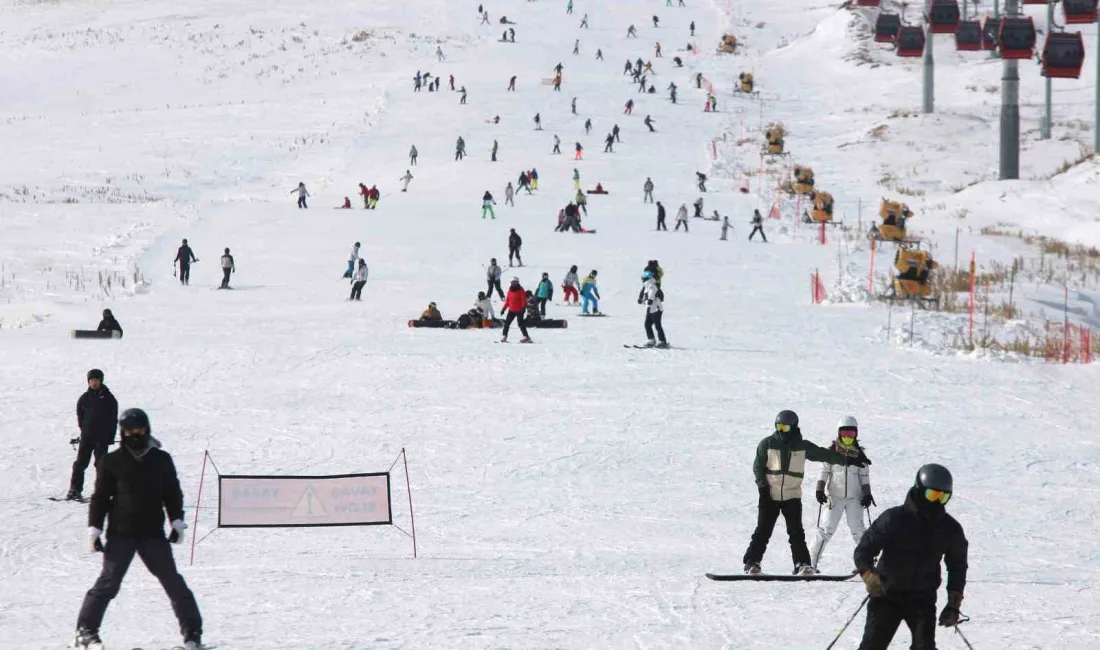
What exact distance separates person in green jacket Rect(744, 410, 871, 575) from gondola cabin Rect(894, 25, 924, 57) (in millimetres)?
39787

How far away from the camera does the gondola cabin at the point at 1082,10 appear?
37.6 metres

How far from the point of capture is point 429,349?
905 inches

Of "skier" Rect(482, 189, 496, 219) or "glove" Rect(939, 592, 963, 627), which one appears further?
"skier" Rect(482, 189, 496, 219)

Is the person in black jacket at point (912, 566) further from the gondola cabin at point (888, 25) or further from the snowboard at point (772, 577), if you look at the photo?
the gondola cabin at point (888, 25)

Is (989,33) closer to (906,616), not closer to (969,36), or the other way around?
(969,36)

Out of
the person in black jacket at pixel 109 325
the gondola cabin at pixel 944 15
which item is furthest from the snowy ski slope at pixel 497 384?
the gondola cabin at pixel 944 15

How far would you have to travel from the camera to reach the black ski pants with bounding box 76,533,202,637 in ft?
23.7

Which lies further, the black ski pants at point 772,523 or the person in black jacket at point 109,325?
the person in black jacket at point 109,325

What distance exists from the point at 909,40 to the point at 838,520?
39.9 meters

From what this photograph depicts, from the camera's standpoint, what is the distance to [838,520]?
10320mm

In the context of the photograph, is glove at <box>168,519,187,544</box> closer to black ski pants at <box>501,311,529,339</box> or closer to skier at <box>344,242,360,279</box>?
black ski pants at <box>501,311,529,339</box>

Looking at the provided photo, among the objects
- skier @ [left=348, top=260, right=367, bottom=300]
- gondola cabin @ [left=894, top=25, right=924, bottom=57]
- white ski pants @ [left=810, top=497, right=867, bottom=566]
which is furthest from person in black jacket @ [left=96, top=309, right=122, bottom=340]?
gondola cabin @ [left=894, top=25, right=924, bottom=57]

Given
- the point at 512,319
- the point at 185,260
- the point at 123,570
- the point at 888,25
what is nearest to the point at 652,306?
the point at 512,319

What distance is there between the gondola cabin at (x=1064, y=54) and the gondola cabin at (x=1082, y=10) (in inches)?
40.8
